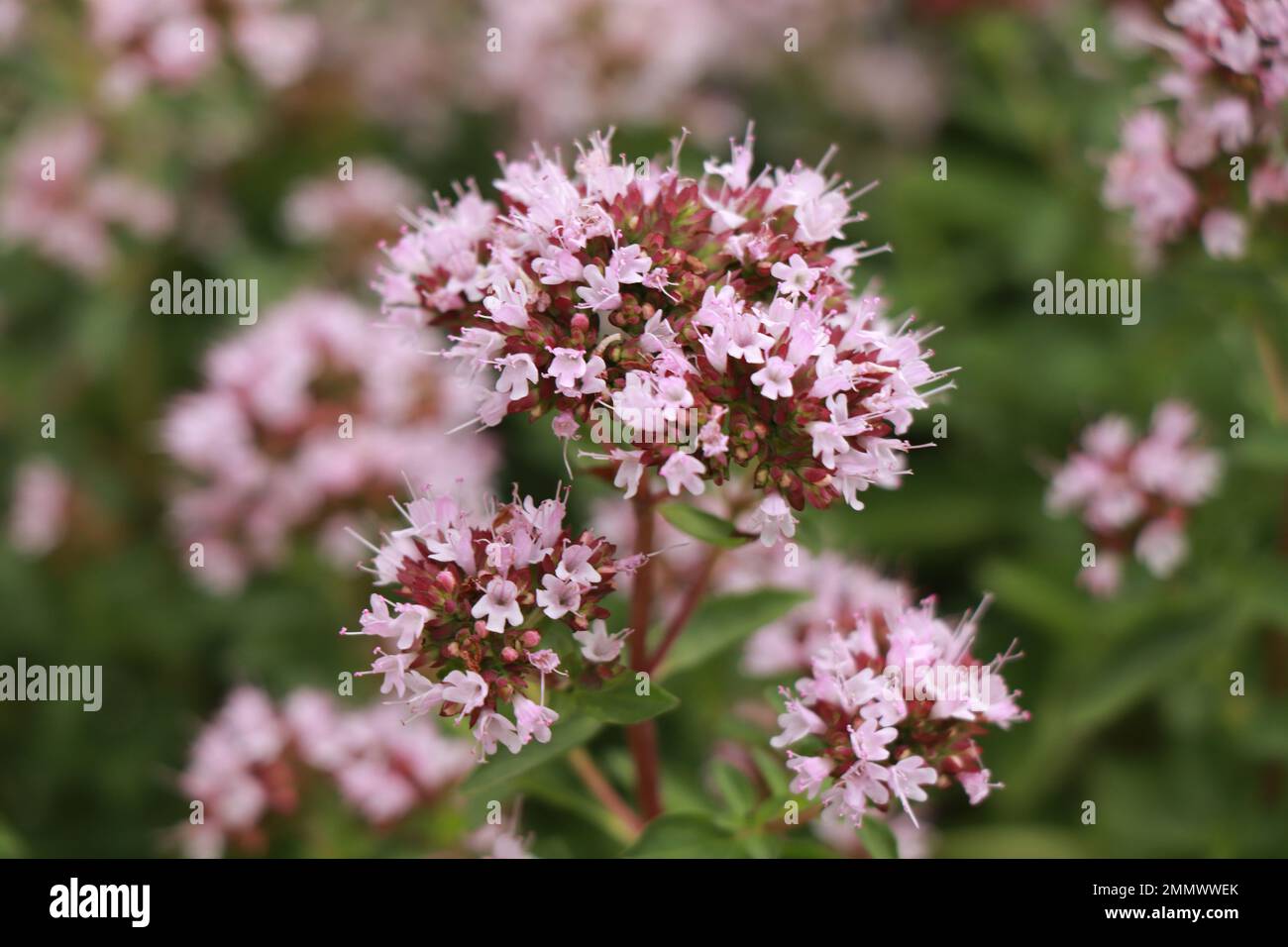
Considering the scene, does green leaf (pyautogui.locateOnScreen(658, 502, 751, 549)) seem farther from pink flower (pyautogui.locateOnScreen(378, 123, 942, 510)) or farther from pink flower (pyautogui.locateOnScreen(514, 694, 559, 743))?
pink flower (pyautogui.locateOnScreen(514, 694, 559, 743))

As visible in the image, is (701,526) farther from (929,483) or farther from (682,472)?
(929,483)

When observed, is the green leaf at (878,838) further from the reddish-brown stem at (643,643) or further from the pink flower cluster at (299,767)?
the pink flower cluster at (299,767)

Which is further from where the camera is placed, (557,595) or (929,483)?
(929,483)

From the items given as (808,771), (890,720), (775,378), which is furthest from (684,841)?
(775,378)

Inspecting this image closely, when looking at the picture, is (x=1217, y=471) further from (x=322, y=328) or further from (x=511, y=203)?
(x=322, y=328)

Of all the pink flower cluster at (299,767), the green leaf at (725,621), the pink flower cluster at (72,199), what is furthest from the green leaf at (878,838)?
the pink flower cluster at (72,199)

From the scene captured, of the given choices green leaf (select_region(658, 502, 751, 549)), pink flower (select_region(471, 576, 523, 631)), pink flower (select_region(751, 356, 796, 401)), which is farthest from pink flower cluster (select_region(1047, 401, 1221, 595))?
pink flower (select_region(471, 576, 523, 631))

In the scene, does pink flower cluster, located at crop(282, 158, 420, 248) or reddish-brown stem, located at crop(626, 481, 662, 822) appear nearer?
reddish-brown stem, located at crop(626, 481, 662, 822)
